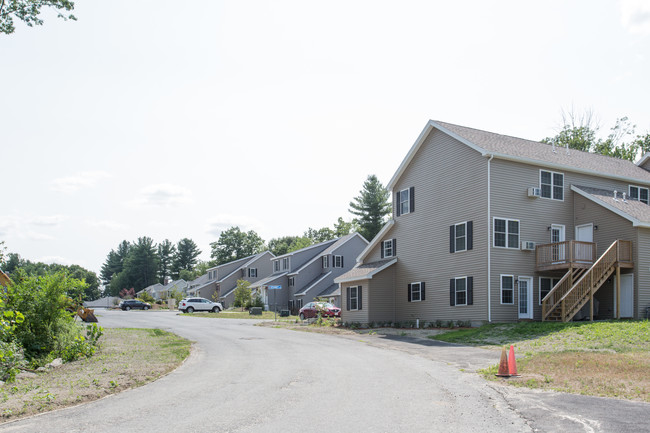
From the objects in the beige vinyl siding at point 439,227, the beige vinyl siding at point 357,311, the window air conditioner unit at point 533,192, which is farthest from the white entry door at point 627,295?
the beige vinyl siding at point 357,311

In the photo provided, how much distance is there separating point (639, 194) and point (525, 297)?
10.6 m

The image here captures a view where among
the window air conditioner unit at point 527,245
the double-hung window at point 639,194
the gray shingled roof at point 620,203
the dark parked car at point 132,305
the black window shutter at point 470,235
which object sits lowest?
the dark parked car at point 132,305

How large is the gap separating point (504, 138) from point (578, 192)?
498 centimetres

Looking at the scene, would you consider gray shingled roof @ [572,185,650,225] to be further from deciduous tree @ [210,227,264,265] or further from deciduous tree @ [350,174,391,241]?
deciduous tree @ [210,227,264,265]

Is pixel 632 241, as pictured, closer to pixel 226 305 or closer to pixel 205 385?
pixel 205 385

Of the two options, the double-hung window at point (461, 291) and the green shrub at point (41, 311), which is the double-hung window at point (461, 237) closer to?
the double-hung window at point (461, 291)

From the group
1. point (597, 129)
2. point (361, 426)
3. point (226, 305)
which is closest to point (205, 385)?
point (361, 426)

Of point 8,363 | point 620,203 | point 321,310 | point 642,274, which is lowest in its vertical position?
point 321,310

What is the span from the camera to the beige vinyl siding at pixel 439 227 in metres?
27.3

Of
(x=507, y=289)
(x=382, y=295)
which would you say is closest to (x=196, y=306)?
(x=382, y=295)

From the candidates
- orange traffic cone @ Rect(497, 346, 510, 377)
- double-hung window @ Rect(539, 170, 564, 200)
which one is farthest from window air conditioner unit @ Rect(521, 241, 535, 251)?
orange traffic cone @ Rect(497, 346, 510, 377)

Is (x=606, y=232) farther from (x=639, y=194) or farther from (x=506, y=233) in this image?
(x=639, y=194)

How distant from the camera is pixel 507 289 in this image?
26.8 meters

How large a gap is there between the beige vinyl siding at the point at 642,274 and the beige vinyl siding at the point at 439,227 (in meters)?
6.58
